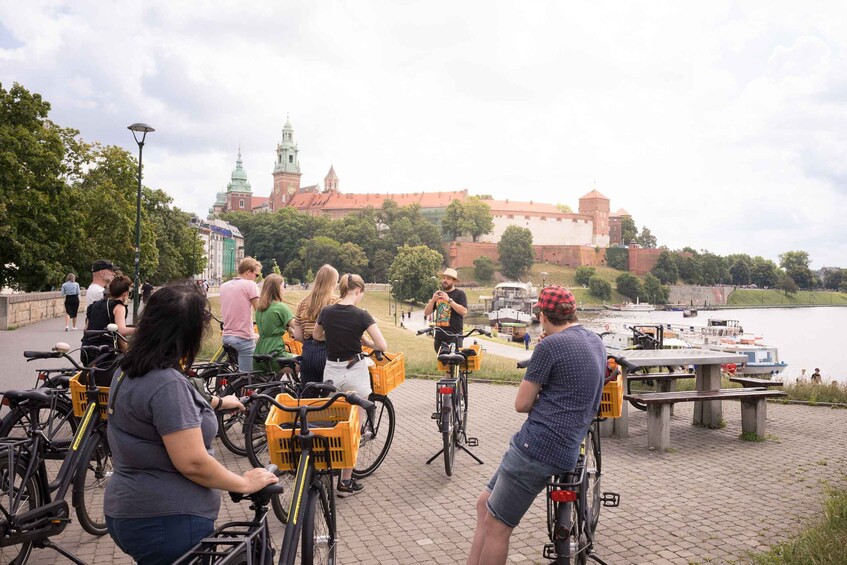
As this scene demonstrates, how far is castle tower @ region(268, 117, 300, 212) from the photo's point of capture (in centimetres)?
15475

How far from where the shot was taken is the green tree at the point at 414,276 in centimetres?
9106

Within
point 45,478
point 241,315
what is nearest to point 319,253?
point 241,315

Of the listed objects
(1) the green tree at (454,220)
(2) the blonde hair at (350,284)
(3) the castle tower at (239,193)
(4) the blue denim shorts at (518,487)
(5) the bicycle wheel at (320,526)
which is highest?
(3) the castle tower at (239,193)

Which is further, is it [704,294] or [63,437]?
[704,294]

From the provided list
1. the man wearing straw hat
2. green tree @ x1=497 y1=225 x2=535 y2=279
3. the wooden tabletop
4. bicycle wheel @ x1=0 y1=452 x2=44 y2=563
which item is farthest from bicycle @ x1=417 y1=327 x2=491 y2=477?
green tree @ x1=497 y1=225 x2=535 y2=279

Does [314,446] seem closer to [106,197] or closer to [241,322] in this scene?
[241,322]

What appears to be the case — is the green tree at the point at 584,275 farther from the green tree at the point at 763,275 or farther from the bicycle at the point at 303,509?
the bicycle at the point at 303,509

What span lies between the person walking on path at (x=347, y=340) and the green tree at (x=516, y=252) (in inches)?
4541

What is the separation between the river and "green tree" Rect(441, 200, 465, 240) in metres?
31.2

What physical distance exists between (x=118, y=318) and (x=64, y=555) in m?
2.44

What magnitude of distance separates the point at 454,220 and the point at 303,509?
127 meters

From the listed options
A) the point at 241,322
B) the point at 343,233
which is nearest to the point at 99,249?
the point at 241,322

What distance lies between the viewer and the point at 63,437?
539 cm

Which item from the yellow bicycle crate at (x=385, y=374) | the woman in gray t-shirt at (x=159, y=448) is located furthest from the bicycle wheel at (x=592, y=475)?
the woman in gray t-shirt at (x=159, y=448)
